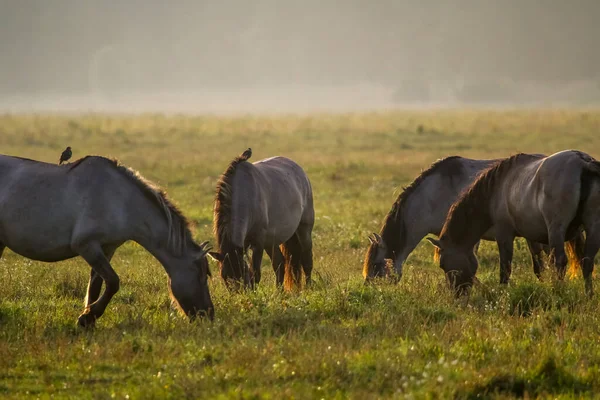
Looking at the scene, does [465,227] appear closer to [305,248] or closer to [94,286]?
[305,248]

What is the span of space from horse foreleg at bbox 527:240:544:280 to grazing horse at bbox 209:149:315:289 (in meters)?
2.81

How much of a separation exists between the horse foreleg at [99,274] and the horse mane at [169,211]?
2.10 feet

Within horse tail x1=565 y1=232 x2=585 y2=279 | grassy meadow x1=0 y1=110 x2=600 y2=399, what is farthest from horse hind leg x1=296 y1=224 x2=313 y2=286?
horse tail x1=565 y1=232 x2=585 y2=279

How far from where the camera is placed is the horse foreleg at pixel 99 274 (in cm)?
830

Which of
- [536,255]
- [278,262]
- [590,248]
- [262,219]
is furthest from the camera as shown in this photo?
[278,262]

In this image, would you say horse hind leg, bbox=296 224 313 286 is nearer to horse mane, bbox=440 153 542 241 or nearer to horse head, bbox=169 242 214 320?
horse mane, bbox=440 153 542 241

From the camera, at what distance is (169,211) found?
28.4 ft

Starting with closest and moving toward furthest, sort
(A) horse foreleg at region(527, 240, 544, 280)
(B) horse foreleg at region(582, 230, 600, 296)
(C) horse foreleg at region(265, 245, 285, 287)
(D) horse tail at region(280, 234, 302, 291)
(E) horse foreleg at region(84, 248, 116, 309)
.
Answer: (E) horse foreleg at region(84, 248, 116, 309)
(B) horse foreleg at region(582, 230, 600, 296)
(A) horse foreleg at region(527, 240, 544, 280)
(D) horse tail at region(280, 234, 302, 291)
(C) horse foreleg at region(265, 245, 285, 287)

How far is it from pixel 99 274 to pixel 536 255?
5.72 metres

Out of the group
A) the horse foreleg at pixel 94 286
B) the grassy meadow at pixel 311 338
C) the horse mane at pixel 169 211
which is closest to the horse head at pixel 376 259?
the grassy meadow at pixel 311 338

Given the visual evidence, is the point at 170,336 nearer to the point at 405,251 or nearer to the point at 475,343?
the point at 475,343

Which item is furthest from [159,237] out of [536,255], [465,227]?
[536,255]

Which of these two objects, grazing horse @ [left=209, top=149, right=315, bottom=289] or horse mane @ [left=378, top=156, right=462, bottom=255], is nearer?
grazing horse @ [left=209, top=149, right=315, bottom=289]

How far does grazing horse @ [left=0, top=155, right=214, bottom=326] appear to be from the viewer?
838 centimetres
